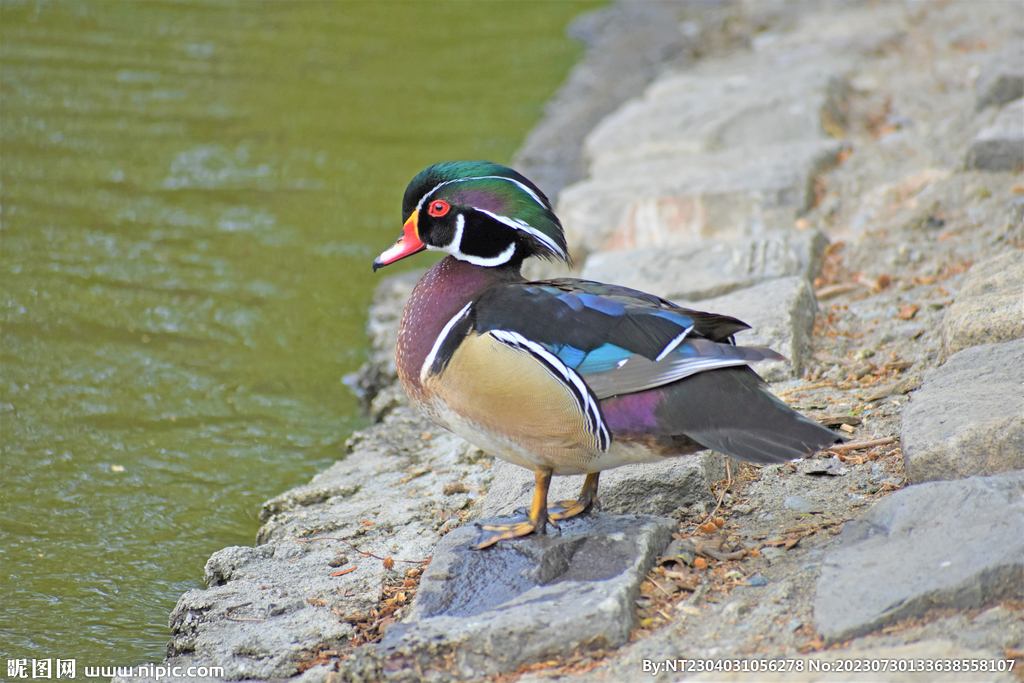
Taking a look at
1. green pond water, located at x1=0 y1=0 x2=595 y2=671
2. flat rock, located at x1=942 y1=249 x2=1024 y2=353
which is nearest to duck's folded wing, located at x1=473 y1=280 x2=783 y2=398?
flat rock, located at x1=942 y1=249 x2=1024 y2=353

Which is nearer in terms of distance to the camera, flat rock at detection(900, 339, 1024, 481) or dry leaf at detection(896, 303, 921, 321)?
flat rock at detection(900, 339, 1024, 481)

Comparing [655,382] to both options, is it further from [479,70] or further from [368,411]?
[479,70]

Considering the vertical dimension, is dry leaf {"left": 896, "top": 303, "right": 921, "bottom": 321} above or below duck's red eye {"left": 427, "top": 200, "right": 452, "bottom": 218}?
below

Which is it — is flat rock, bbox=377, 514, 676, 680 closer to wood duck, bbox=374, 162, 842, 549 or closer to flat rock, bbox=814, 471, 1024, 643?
wood duck, bbox=374, 162, 842, 549

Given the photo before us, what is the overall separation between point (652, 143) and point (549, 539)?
442cm

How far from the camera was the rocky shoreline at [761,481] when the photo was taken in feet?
7.67

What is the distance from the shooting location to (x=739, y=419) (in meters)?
2.54

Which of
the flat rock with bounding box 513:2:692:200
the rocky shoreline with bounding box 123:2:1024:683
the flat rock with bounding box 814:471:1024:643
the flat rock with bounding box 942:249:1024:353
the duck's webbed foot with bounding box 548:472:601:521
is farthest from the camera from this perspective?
the flat rock with bounding box 513:2:692:200

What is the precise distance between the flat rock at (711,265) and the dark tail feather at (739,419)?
6.28 ft

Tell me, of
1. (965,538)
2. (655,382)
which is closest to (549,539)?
(655,382)

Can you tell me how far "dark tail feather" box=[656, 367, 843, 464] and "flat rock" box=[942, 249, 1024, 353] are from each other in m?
1.18

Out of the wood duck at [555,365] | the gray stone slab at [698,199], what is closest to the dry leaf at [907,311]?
the gray stone slab at [698,199]

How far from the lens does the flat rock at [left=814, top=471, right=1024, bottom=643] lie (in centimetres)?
220

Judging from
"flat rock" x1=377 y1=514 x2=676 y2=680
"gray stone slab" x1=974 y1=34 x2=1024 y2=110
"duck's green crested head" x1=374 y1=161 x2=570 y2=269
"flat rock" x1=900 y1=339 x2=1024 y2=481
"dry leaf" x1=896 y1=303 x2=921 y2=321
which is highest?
"gray stone slab" x1=974 y1=34 x2=1024 y2=110
